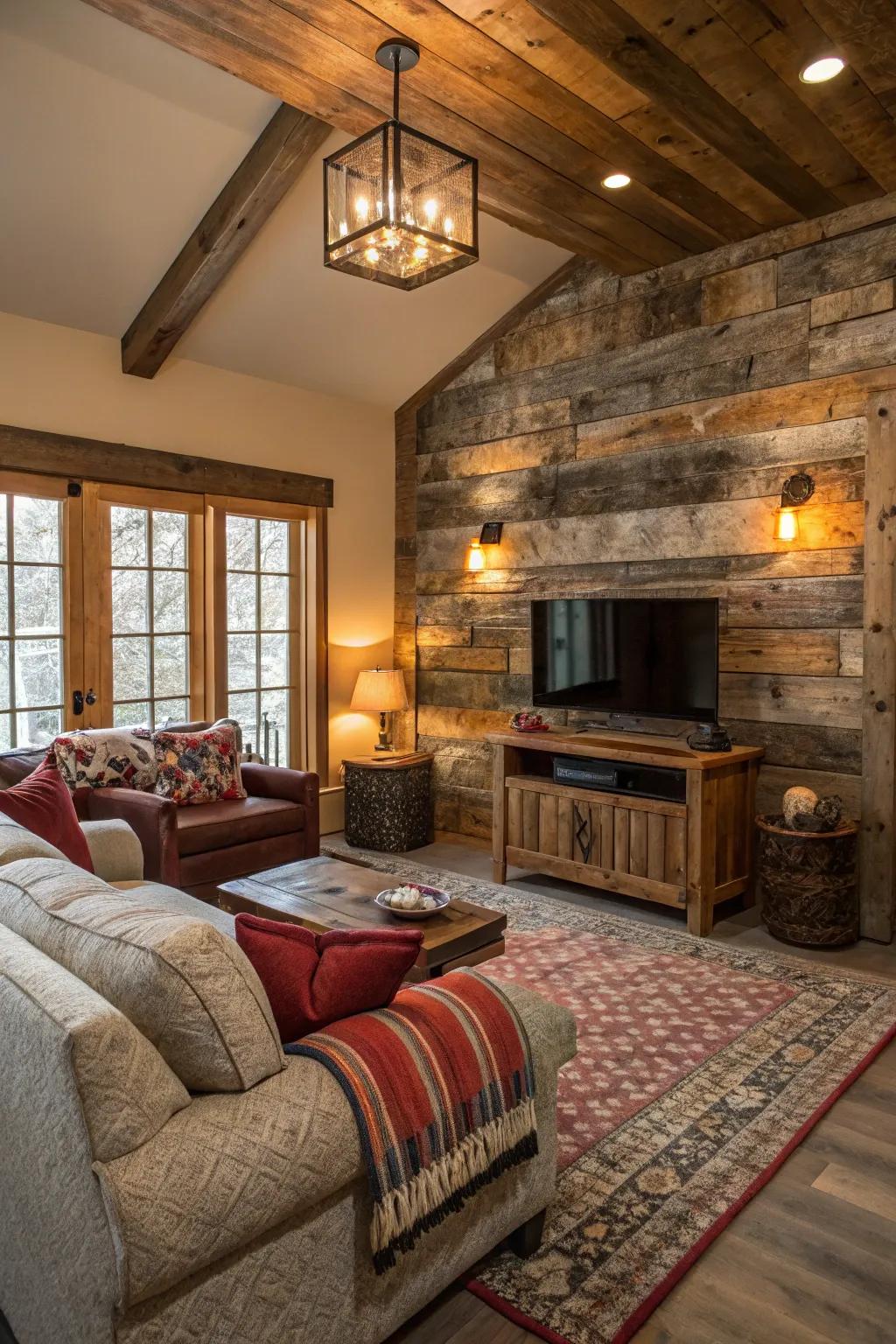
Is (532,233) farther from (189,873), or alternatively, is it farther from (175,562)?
(189,873)

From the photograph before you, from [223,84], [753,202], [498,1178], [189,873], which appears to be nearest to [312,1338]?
[498,1178]

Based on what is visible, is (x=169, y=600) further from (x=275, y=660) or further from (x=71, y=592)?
(x=275, y=660)

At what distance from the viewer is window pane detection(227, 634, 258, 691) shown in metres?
5.29

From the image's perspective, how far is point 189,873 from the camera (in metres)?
4.03

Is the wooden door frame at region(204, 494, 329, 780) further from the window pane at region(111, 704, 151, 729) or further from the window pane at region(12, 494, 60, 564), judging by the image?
the window pane at region(12, 494, 60, 564)

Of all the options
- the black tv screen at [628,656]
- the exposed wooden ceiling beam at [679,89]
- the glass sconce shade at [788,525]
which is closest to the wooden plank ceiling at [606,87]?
the exposed wooden ceiling beam at [679,89]

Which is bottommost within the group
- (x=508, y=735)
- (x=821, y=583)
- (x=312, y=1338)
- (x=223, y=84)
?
(x=312, y=1338)

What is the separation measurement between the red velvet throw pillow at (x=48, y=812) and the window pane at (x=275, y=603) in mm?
2577

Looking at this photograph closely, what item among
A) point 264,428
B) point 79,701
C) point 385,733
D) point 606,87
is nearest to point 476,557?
point 385,733

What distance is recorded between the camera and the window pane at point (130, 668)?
15.6 feet

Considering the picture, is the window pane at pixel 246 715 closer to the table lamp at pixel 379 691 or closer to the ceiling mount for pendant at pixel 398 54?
the table lamp at pixel 379 691

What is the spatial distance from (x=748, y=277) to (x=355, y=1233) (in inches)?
168

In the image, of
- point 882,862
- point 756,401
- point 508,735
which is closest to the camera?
point 882,862

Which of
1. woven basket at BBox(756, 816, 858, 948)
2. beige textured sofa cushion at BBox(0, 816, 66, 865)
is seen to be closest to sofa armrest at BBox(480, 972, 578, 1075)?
beige textured sofa cushion at BBox(0, 816, 66, 865)
